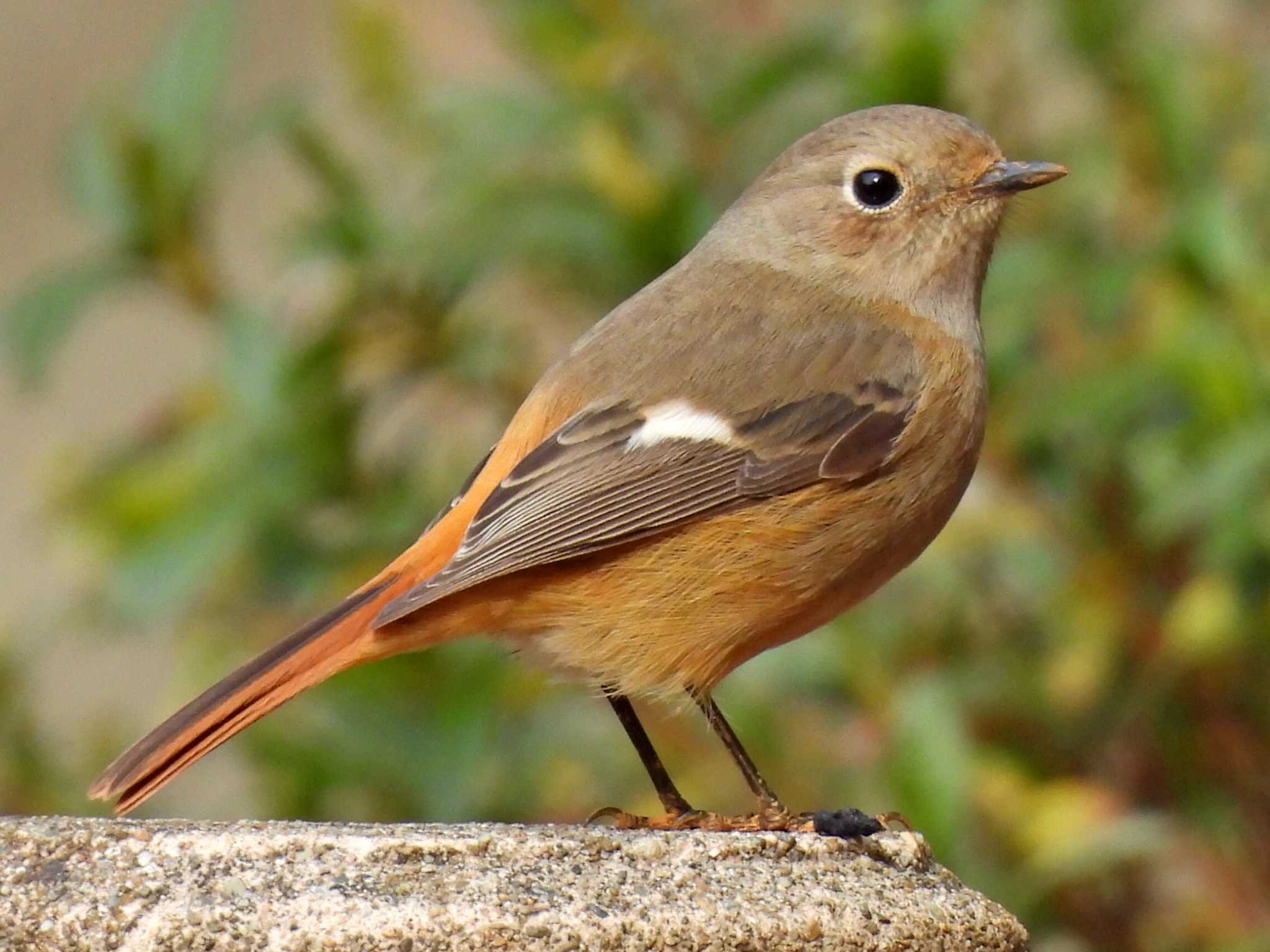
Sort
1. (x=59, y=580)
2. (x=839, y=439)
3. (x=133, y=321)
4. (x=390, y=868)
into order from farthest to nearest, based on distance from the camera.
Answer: (x=133, y=321)
(x=59, y=580)
(x=839, y=439)
(x=390, y=868)

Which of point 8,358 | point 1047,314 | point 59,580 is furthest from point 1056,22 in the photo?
point 59,580

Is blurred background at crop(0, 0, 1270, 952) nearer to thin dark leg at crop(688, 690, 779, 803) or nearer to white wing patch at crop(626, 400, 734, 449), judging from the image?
thin dark leg at crop(688, 690, 779, 803)

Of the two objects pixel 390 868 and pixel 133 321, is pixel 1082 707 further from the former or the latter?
pixel 133 321

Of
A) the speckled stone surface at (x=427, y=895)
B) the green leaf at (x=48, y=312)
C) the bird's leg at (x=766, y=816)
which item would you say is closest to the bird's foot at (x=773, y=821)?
the bird's leg at (x=766, y=816)

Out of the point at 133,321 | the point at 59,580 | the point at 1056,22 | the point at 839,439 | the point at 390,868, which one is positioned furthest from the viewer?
the point at 133,321

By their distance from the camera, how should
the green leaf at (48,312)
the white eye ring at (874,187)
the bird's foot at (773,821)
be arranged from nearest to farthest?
the bird's foot at (773,821) < the white eye ring at (874,187) < the green leaf at (48,312)

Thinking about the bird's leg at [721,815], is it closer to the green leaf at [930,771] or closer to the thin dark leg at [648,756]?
the thin dark leg at [648,756]

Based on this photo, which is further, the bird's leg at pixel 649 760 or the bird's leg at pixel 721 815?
the bird's leg at pixel 649 760

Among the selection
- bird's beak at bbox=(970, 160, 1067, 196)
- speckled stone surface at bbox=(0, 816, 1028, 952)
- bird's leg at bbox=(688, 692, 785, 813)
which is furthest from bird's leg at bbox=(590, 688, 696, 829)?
bird's beak at bbox=(970, 160, 1067, 196)
